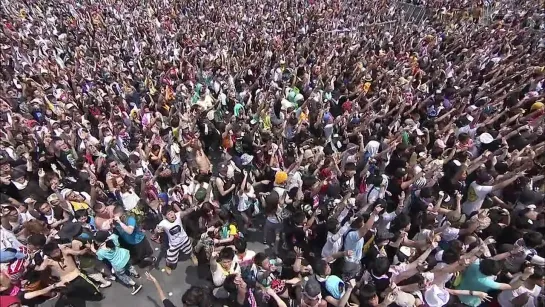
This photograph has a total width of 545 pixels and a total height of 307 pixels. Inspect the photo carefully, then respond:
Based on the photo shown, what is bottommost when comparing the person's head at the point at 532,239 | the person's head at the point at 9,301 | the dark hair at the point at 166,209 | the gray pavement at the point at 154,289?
the gray pavement at the point at 154,289

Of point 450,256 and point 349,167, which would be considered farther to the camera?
point 349,167

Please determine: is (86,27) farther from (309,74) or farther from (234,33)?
(309,74)

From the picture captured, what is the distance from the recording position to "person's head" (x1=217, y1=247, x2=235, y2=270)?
14.3 ft

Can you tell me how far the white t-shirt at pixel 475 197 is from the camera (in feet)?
18.0

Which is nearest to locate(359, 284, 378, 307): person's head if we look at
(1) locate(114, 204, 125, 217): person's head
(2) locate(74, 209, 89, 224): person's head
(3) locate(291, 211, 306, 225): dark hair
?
(3) locate(291, 211, 306, 225): dark hair

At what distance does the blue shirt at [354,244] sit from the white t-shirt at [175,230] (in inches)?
94.1

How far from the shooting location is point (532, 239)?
4.72 meters

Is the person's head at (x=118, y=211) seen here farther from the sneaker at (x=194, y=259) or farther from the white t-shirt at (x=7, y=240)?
the sneaker at (x=194, y=259)

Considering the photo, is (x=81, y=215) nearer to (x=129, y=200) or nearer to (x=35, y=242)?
(x=129, y=200)

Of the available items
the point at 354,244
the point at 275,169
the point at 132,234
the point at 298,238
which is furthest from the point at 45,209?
the point at 354,244

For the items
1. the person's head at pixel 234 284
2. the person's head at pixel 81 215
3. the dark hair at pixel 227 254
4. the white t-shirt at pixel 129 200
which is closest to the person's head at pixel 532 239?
the person's head at pixel 234 284

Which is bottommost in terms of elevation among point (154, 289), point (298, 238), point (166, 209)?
point (154, 289)

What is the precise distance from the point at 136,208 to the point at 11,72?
7.02 metres

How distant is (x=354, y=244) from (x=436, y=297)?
3.73ft
